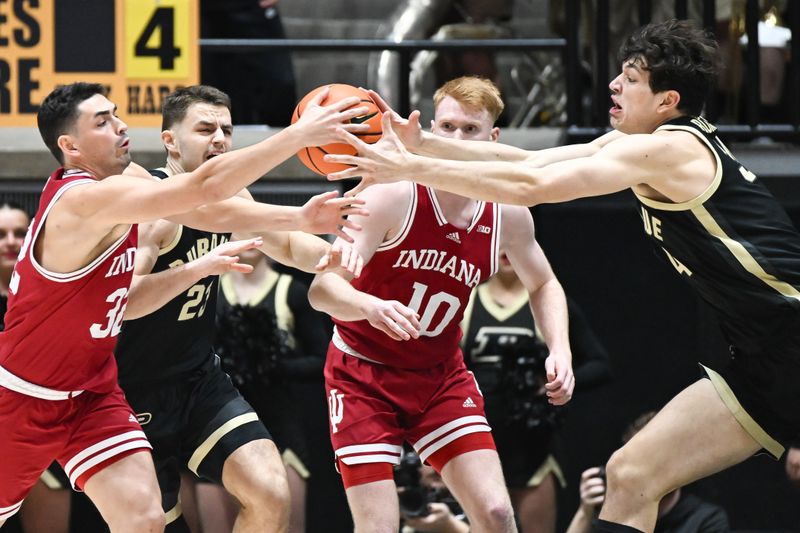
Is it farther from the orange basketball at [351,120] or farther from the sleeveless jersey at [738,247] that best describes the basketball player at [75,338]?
the sleeveless jersey at [738,247]

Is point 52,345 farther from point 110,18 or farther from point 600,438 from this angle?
point 600,438

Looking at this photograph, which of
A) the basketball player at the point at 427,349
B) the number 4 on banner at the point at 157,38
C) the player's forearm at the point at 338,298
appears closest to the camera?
the player's forearm at the point at 338,298

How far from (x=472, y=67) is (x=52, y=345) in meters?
3.94

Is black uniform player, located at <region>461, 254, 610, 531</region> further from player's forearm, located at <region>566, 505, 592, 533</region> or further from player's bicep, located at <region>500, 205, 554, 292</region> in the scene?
player's bicep, located at <region>500, 205, 554, 292</region>

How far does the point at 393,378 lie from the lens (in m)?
5.50

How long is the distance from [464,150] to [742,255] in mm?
1101

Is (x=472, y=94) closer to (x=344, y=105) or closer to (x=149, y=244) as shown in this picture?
(x=344, y=105)

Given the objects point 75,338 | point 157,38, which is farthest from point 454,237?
point 157,38

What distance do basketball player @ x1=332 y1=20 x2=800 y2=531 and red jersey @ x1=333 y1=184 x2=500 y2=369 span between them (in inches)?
25.5

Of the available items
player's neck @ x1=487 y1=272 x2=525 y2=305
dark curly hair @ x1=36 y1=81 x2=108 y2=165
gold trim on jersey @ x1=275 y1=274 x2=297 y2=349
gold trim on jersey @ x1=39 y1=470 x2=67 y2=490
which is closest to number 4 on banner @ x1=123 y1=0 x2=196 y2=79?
gold trim on jersey @ x1=275 y1=274 x2=297 y2=349

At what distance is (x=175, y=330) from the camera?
19.5 feet

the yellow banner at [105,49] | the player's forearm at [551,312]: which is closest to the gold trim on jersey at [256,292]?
the yellow banner at [105,49]

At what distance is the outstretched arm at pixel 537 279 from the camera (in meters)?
5.64

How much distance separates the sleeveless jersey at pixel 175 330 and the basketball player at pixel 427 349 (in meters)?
0.64
